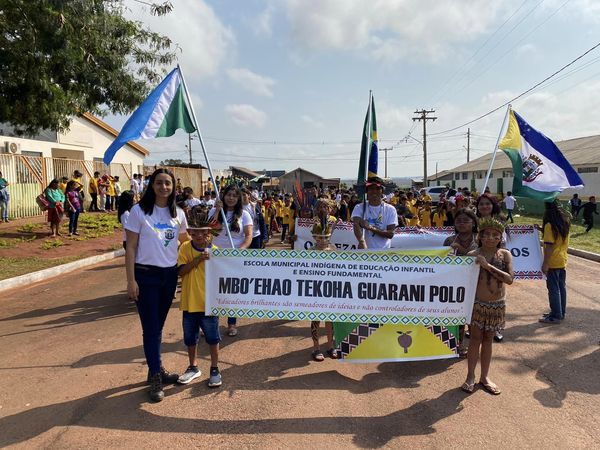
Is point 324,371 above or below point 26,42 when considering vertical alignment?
below

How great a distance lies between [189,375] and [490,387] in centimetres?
276

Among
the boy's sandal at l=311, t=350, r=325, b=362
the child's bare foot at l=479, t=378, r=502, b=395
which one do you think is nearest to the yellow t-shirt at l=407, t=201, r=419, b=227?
the boy's sandal at l=311, t=350, r=325, b=362

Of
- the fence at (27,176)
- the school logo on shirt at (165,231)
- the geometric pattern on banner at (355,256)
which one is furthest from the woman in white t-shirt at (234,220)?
the fence at (27,176)

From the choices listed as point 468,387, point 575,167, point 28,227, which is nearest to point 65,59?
point 28,227

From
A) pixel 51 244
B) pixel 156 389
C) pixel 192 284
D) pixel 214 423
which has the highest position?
pixel 192 284

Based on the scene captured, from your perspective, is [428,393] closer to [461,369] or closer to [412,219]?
[461,369]

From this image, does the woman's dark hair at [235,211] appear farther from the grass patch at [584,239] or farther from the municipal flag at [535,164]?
the grass patch at [584,239]

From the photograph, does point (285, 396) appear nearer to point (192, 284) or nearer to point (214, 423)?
point (214, 423)

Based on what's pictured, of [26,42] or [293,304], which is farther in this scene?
[26,42]

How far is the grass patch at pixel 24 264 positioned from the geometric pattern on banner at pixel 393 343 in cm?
738

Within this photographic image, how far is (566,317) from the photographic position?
582 centimetres

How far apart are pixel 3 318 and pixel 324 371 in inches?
190

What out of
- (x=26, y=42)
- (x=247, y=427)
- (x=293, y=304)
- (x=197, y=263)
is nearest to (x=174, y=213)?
(x=197, y=263)

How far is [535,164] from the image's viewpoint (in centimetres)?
521
